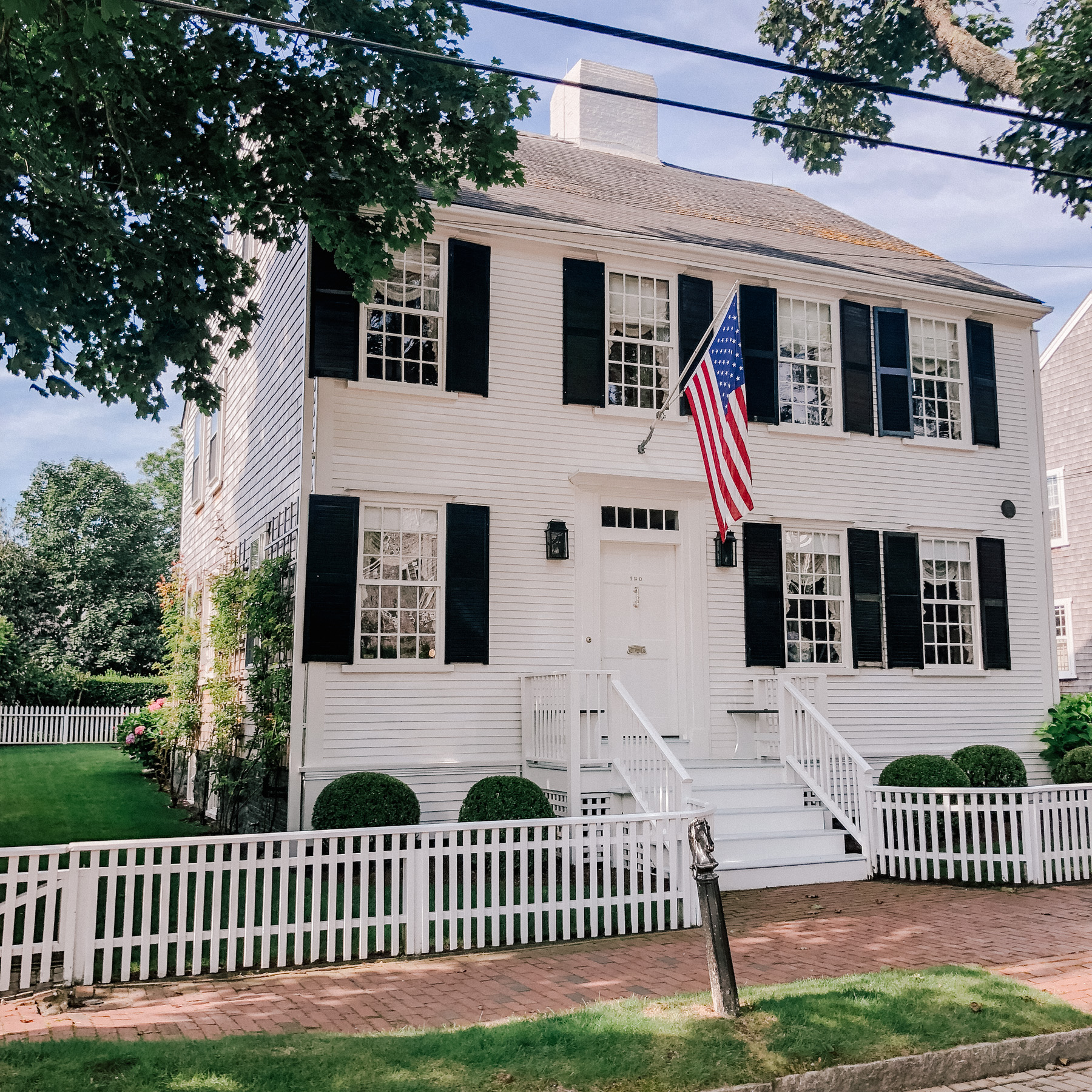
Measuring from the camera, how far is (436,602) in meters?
11.1

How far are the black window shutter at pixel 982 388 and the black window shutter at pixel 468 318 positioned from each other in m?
6.87

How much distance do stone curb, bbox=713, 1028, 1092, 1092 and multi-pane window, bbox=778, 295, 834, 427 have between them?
8863 millimetres

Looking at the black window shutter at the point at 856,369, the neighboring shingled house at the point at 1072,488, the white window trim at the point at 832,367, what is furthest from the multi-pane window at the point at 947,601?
the neighboring shingled house at the point at 1072,488

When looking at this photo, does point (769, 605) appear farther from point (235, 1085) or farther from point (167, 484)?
point (167, 484)

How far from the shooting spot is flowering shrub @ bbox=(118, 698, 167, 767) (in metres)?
17.6

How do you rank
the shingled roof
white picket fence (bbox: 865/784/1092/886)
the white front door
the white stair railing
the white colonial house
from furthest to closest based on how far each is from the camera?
the shingled roof
the white front door
the white colonial house
the white stair railing
white picket fence (bbox: 865/784/1092/886)

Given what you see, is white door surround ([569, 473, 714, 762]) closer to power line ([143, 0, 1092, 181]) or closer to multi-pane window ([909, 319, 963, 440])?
multi-pane window ([909, 319, 963, 440])

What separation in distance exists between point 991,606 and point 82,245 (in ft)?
37.8

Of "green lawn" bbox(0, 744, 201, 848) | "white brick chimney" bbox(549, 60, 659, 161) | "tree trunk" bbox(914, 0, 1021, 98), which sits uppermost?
"white brick chimney" bbox(549, 60, 659, 161)

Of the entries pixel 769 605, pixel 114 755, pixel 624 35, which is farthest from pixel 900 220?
pixel 114 755

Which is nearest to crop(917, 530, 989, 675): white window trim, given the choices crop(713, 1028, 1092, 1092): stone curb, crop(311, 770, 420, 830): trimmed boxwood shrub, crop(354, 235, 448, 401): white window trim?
crop(354, 235, 448, 401): white window trim

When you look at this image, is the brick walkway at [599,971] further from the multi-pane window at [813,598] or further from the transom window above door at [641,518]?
the transom window above door at [641,518]

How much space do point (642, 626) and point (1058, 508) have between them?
1355 centimetres

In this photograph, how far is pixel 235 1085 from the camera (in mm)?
4340
